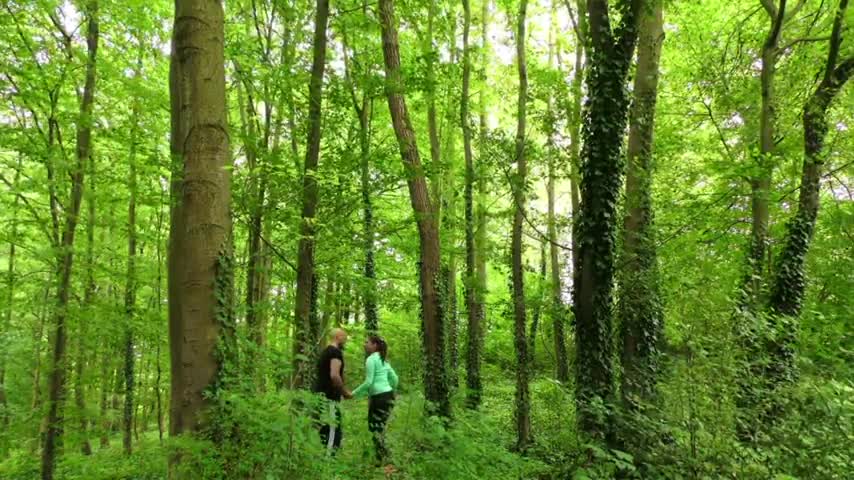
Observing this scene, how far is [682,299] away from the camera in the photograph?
17.3ft

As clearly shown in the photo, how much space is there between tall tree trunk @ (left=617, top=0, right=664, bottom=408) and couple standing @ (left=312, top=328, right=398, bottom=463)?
2.89m

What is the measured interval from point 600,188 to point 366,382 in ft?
12.6

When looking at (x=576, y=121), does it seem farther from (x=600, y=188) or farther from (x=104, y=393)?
(x=104, y=393)

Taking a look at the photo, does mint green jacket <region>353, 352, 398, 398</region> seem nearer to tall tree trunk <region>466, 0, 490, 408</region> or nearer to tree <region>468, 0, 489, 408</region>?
tall tree trunk <region>466, 0, 490, 408</region>

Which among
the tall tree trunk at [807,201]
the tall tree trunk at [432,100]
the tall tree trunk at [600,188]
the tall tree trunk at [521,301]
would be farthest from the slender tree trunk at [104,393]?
the tall tree trunk at [807,201]

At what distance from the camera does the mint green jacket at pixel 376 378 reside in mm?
6184

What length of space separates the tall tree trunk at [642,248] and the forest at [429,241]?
0.05 meters

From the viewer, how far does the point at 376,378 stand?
20.4 ft

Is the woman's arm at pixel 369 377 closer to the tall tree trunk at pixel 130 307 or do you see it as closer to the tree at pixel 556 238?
the tree at pixel 556 238

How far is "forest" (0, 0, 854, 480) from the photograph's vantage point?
12.4ft

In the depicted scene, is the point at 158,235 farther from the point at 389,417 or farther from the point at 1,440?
the point at 389,417

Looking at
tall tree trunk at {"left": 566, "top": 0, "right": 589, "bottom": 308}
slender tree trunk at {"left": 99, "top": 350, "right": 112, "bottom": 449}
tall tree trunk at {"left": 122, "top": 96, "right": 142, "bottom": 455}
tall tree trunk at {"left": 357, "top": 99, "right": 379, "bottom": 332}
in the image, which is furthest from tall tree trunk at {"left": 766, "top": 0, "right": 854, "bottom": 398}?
slender tree trunk at {"left": 99, "top": 350, "right": 112, "bottom": 449}

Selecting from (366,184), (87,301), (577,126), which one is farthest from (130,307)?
(577,126)

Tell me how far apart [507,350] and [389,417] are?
16.4 m
